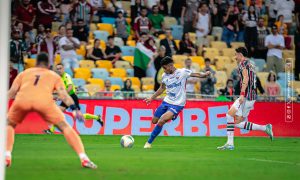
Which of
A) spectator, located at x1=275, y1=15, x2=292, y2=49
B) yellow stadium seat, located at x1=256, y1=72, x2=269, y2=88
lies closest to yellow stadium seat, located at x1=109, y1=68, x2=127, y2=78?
yellow stadium seat, located at x1=256, y1=72, x2=269, y2=88

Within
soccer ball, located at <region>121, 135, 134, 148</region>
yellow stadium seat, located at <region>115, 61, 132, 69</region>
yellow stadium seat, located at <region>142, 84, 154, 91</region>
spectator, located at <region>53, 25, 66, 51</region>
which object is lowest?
soccer ball, located at <region>121, 135, 134, 148</region>

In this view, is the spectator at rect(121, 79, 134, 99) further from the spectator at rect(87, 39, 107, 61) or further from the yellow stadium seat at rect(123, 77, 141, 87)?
the spectator at rect(87, 39, 107, 61)

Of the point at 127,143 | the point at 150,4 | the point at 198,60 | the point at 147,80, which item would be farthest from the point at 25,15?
the point at 127,143

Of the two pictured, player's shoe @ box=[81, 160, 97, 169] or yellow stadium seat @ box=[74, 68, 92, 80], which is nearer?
player's shoe @ box=[81, 160, 97, 169]

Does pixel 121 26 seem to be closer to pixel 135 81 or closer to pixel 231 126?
pixel 135 81

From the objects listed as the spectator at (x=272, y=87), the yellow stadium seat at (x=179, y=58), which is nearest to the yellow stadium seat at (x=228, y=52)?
the yellow stadium seat at (x=179, y=58)

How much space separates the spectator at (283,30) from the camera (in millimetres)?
33750

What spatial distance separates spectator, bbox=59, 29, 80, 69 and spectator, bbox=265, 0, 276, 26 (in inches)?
372

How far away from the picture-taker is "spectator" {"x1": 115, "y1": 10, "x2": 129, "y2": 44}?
30.5m

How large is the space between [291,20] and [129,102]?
1052 centimetres

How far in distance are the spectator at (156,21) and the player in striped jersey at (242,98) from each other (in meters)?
10.4

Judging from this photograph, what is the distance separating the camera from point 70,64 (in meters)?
28.7

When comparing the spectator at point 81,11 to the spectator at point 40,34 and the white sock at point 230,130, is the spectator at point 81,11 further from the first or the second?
the white sock at point 230,130

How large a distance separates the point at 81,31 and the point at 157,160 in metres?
13.8
